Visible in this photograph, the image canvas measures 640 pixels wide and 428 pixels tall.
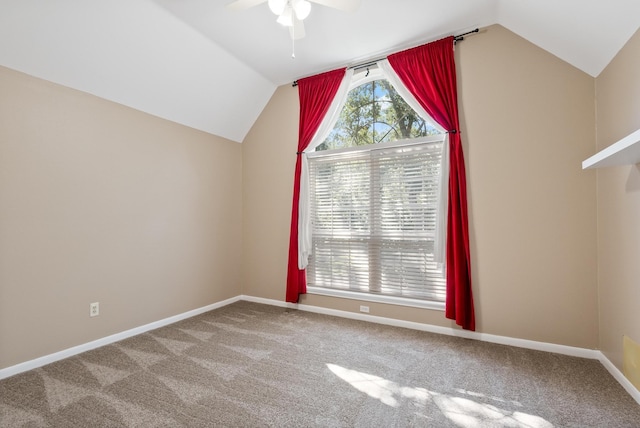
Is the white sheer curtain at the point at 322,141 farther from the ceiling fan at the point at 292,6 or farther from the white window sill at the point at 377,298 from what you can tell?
the ceiling fan at the point at 292,6

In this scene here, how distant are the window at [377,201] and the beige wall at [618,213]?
124 centimetres

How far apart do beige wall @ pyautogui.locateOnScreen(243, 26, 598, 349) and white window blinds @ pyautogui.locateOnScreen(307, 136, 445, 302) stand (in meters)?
0.38

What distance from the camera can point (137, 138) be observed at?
3.23m

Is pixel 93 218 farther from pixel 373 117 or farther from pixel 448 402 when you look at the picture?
pixel 448 402

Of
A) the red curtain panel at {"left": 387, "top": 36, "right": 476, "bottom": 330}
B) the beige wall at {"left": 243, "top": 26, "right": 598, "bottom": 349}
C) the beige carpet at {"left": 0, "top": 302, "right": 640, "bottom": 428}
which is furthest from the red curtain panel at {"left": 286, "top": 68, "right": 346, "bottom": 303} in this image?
the beige wall at {"left": 243, "top": 26, "right": 598, "bottom": 349}

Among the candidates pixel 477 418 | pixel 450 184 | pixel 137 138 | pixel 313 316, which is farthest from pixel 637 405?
pixel 137 138

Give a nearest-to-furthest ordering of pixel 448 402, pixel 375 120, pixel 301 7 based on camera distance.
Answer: pixel 448 402 → pixel 301 7 → pixel 375 120

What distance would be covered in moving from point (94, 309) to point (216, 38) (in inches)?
115

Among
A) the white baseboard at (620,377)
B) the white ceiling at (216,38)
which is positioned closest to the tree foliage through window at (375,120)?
the white ceiling at (216,38)

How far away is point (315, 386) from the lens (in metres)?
2.16

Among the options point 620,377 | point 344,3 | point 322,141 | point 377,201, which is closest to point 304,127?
point 322,141

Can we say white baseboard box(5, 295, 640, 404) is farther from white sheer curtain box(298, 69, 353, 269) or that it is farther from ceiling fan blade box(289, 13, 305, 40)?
ceiling fan blade box(289, 13, 305, 40)

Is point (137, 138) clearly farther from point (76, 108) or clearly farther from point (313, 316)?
point (313, 316)

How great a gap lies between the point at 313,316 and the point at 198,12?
3378 mm
